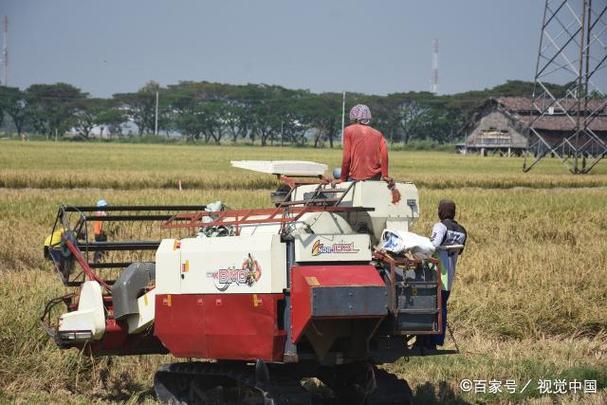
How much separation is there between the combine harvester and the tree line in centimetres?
12347

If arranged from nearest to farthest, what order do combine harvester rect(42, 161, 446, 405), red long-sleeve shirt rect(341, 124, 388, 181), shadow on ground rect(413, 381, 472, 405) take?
1. combine harvester rect(42, 161, 446, 405)
2. red long-sleeve shirt rect(341, 124, 388, 181)
3. shadow on ground rect(413, 381, 472, 405)

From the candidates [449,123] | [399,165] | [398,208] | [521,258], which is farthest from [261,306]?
[449,123]

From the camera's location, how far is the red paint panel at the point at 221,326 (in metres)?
8.02

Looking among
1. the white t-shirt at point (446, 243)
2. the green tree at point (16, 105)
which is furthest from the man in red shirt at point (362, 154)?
Result: the green tree at point (16, 105)

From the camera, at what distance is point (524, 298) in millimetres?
14258

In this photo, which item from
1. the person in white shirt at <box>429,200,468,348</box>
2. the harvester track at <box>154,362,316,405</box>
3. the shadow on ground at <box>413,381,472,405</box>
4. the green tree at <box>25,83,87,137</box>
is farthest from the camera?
the green tree at <box>25,83,87,137</box>

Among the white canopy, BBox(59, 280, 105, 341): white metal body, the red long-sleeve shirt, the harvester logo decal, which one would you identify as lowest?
BBox(59, 280, 105, 341): white metal body

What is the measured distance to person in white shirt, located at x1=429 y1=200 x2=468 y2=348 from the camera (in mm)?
8586

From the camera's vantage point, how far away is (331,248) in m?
8.00

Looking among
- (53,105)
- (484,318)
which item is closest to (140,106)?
(53,105)

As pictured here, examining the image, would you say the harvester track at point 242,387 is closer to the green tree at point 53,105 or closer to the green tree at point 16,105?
the green tree at point 53,105

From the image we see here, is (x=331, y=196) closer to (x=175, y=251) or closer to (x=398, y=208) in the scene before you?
(x=398, y=208)

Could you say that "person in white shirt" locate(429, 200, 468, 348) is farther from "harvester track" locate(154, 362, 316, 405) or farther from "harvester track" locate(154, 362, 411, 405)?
"harvester track" locate(154, 362, 316, 405)

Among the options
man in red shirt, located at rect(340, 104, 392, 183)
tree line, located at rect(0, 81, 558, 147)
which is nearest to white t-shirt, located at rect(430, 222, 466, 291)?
man in red shirt, located at rect(340, 104, 392, 183)
